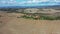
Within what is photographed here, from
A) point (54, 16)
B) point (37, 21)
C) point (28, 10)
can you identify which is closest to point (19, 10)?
point (28, 10)

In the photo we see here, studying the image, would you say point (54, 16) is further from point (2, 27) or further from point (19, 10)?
point (2, 27)

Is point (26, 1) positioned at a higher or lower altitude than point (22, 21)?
higher

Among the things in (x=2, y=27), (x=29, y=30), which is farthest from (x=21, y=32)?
(x=2, y=27)

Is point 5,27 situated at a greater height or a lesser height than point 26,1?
lesser

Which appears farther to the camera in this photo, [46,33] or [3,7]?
[3,7]

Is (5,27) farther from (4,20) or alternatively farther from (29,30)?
(29,30)

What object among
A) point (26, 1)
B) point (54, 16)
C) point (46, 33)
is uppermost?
point (26, 1)
